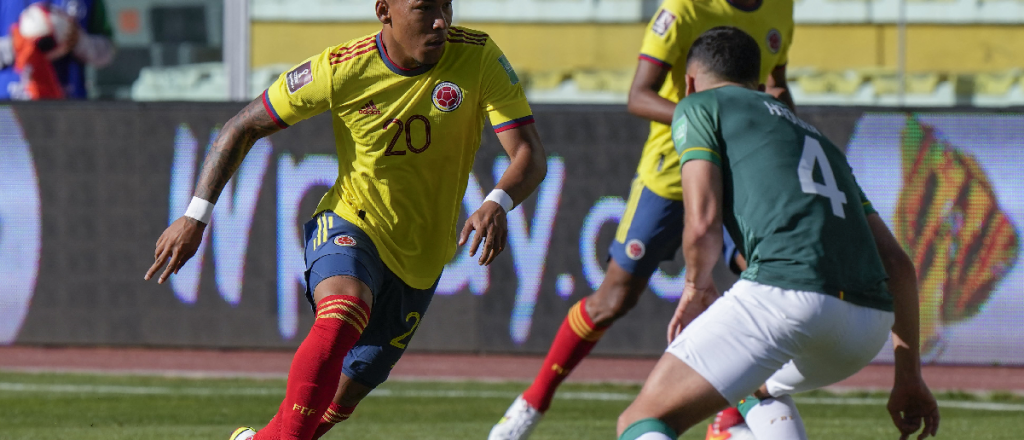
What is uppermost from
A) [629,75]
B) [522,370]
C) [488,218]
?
[488,218]

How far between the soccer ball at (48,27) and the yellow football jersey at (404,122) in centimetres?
702

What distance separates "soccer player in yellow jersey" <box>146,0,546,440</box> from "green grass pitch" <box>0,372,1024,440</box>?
180 cm

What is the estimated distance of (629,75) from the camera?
Answer: 37.4 feet

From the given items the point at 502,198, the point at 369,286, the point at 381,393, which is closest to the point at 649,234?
the point at 502,198

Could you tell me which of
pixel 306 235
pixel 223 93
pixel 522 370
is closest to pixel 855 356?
pixel 306 235

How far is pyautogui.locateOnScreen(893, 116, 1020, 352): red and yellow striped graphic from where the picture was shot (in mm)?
9172

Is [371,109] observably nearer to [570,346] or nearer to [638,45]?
[570,346]

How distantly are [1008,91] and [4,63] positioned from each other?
8.52 metres

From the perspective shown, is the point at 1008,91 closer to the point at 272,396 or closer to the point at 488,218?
the point at 272,396

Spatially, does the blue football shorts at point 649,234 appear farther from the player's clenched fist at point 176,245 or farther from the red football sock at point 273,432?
the player's clenched fist at point 176,245

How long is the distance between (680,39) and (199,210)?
2614 mm

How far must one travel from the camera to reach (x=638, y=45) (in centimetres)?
1140

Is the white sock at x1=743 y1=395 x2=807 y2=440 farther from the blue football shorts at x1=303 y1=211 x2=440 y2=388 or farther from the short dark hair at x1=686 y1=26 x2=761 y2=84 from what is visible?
the blue football shorts at x1=303 y1=211 x2=440 y2=388

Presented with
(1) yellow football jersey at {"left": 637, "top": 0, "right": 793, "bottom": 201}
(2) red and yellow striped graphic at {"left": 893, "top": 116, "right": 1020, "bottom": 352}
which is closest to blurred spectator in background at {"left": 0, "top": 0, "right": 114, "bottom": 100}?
(1) yellow football jersey at {"left": 637, "top": 0, "right": 793, "bottom": 201}
